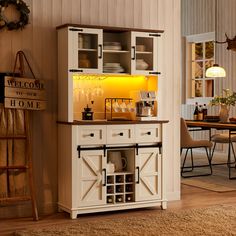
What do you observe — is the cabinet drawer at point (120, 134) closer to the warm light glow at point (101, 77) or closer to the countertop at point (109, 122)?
the countertop at point (109, 122)

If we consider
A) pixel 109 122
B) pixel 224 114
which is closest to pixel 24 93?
pixel 109 122

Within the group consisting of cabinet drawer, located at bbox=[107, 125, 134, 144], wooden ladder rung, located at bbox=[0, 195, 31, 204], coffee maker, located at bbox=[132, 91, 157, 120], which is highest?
coffee maker, located at bbox=[132, 91, 157, 120]

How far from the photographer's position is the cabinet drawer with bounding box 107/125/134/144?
18.5 feet

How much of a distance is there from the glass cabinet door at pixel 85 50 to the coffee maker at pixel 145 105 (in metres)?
0.57

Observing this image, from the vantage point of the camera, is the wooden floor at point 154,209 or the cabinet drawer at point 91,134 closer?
the wooden floor at point 154,209

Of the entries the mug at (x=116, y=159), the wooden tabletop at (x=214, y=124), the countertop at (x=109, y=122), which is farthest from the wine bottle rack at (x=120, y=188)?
the wooden tabletop at (x=214, y=124)

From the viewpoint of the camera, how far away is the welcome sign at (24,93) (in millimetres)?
5391

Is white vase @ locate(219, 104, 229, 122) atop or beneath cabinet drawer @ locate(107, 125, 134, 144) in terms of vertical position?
atop

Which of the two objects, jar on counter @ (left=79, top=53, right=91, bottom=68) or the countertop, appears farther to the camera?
jar on counter @ (left=79, top=53, right=91, bottom=68)

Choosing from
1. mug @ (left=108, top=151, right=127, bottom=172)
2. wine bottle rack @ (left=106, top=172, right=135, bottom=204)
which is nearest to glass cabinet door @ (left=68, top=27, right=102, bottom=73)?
mug @ (left=108, top=151, right=127, bottom=172)

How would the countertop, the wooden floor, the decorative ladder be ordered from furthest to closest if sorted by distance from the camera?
the countertop → the decorative ladder → the wooden floor

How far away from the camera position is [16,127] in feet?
18.1

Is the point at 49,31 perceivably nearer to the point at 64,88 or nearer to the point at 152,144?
the point at 64,88

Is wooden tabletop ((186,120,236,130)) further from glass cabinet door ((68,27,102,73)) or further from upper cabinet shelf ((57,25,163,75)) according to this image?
glass cabinet door ((68,27,102,73))
